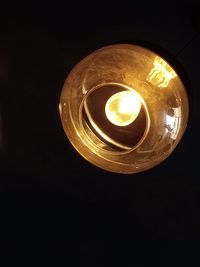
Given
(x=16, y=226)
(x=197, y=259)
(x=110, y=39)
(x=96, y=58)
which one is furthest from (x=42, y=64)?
(x=197, y=259)

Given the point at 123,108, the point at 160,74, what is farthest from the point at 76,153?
the point at 160,74

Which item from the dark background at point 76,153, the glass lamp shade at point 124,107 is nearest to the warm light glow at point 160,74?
the glass lamp shade at point 124,107

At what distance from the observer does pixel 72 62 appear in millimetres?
1386

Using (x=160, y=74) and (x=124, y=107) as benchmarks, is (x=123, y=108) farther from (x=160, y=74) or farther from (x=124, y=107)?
(x=160, y=74)

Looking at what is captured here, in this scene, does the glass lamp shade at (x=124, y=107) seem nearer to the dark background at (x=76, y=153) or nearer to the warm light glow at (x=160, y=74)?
the warm light glow at (x=160, y=74)

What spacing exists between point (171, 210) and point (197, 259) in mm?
257

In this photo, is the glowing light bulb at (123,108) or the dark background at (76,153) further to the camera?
the dark background at (76,153)

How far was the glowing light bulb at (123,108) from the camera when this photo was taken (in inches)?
38.4

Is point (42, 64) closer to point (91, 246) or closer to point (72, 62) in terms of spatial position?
point (72, 62)

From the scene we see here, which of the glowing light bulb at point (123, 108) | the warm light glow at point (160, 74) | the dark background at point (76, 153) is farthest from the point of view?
the dark background at point (76, 153)

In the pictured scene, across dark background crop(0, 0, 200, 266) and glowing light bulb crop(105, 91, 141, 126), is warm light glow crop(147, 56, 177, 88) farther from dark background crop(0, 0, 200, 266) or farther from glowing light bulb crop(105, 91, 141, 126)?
dark background crop(0, 0, 200, 266)

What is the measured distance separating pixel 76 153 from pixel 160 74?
70 centimetres

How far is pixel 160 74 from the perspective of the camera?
0.91 meters

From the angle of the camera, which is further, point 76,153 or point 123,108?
point 76,153
